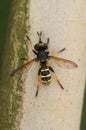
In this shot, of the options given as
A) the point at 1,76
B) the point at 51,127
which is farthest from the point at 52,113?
the point at 1,76

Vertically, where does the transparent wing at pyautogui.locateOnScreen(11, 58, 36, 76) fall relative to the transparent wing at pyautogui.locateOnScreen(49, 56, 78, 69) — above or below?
below

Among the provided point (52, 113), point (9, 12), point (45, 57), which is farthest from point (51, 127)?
point (9, 12)

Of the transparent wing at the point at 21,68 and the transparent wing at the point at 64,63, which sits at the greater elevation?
the transparent wing at the point at 64,63

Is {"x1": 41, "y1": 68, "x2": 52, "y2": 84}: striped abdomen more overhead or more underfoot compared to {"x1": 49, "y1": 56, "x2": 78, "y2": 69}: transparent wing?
more underfoot

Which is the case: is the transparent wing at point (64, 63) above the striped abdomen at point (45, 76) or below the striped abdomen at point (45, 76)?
above

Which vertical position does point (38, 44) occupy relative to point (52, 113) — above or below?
above

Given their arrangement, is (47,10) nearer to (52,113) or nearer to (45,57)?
(45,57)
